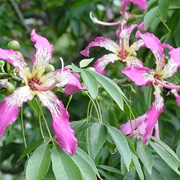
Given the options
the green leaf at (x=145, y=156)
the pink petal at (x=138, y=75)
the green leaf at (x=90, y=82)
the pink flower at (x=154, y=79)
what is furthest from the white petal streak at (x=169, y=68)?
the green leaf at (x=90, y=82)

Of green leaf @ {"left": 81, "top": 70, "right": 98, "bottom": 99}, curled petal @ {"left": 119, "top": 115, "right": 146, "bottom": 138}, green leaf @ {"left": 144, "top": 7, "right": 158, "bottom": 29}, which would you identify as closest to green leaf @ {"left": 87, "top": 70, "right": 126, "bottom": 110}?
green leaf @ {"left": 81, "top": 70, "right": 98, "bottom": 99}

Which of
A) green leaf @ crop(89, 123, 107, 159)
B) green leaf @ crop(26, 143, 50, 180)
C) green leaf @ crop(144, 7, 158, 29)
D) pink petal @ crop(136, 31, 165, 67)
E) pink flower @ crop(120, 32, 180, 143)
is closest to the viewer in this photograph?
green leaf @ crop(26, 143, 50, 180)

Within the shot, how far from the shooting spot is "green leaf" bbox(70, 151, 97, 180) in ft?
3.65

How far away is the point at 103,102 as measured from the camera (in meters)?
2.19

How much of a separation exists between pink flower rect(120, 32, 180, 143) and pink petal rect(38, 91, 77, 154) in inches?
8.5

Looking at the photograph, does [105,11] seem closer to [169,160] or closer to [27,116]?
[27,116]

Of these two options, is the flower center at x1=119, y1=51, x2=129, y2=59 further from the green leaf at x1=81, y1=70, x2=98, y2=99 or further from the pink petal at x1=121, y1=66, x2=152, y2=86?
the green leaf at x1=81, y1=70, x2=98, y2=99

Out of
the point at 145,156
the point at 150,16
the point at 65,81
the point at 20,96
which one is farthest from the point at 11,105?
the point at 150,16

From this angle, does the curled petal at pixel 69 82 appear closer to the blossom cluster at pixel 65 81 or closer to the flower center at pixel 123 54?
the blossom cluster at pixel 65 81

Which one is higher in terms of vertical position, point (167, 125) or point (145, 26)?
point (145, 26)

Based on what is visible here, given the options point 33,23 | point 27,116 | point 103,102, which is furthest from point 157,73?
point 33,23

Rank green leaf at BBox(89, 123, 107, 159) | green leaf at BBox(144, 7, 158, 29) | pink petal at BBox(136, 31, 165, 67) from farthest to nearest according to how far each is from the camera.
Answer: green leaf at BBox(144, 7, 158, 29), pink petal at BBox(136, 31, 165, 67), green leaf at BBox(89, 123, 107, 159)

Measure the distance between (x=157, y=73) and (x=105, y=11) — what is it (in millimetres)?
2023

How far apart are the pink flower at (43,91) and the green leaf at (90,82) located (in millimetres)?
29
